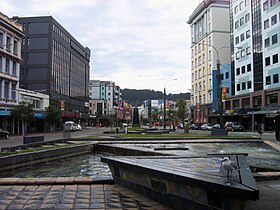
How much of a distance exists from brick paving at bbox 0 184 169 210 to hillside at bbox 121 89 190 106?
13765cm

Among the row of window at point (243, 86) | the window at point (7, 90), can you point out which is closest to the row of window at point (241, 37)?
the row of window at point (243, 86)

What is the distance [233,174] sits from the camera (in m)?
4.87

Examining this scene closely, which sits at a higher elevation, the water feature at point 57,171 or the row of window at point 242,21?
the row of window at point 242,21

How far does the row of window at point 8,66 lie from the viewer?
44.6 metres

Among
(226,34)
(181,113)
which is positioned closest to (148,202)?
(181,113)

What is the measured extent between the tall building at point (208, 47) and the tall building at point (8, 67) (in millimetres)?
39448

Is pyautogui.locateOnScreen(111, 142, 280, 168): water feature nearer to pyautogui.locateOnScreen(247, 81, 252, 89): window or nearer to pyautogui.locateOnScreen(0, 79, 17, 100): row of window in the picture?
pyautogui.locateOnScreen(0, 79, 17, 100): row of window

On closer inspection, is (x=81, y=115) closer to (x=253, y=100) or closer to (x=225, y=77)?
(x=225, y=77)

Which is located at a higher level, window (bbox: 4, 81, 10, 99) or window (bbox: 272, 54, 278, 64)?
window (bbox: 272, 54, 278, 64)

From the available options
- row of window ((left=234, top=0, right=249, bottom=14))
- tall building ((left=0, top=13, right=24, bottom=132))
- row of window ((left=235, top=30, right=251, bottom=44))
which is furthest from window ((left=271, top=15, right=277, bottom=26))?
tall building ((left=0, top=13, right=24, bottom=132))

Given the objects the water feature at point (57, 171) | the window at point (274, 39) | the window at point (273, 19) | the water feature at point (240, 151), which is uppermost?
the window at point (273, 19)

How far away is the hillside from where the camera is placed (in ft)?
497

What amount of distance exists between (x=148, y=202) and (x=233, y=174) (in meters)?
1.83

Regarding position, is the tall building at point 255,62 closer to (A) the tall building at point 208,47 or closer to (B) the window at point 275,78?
(B) the window at point 275,78
